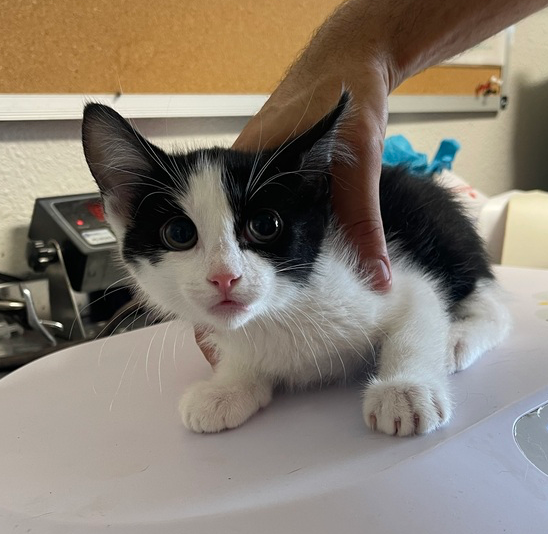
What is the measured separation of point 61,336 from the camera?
42.6 inches

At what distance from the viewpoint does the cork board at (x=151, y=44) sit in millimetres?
1077

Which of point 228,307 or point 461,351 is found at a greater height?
point 228,307

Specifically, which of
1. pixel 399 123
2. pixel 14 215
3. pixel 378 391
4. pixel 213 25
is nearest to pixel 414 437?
pixel 378 391

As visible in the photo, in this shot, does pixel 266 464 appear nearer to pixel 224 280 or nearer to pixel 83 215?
pixel 224 280

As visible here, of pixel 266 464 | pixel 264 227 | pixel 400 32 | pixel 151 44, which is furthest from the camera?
pixel 151 44

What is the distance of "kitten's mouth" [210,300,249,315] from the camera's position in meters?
0.55

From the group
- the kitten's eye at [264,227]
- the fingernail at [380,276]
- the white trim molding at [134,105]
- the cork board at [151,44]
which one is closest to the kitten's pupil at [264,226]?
the kitten's eye at [264,227]

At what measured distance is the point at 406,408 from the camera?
52cm

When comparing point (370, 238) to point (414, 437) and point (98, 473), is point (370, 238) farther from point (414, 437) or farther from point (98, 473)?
point (98, 473)

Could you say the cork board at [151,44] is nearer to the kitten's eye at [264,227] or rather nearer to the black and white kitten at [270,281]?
the black and white kitten at [270,281]

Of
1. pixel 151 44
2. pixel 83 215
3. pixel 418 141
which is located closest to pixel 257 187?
pixel 83 215

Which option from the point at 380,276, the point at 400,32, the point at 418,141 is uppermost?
the point at 400,32

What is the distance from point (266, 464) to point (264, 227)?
23cm

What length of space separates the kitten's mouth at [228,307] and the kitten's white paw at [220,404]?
103 millimetres
